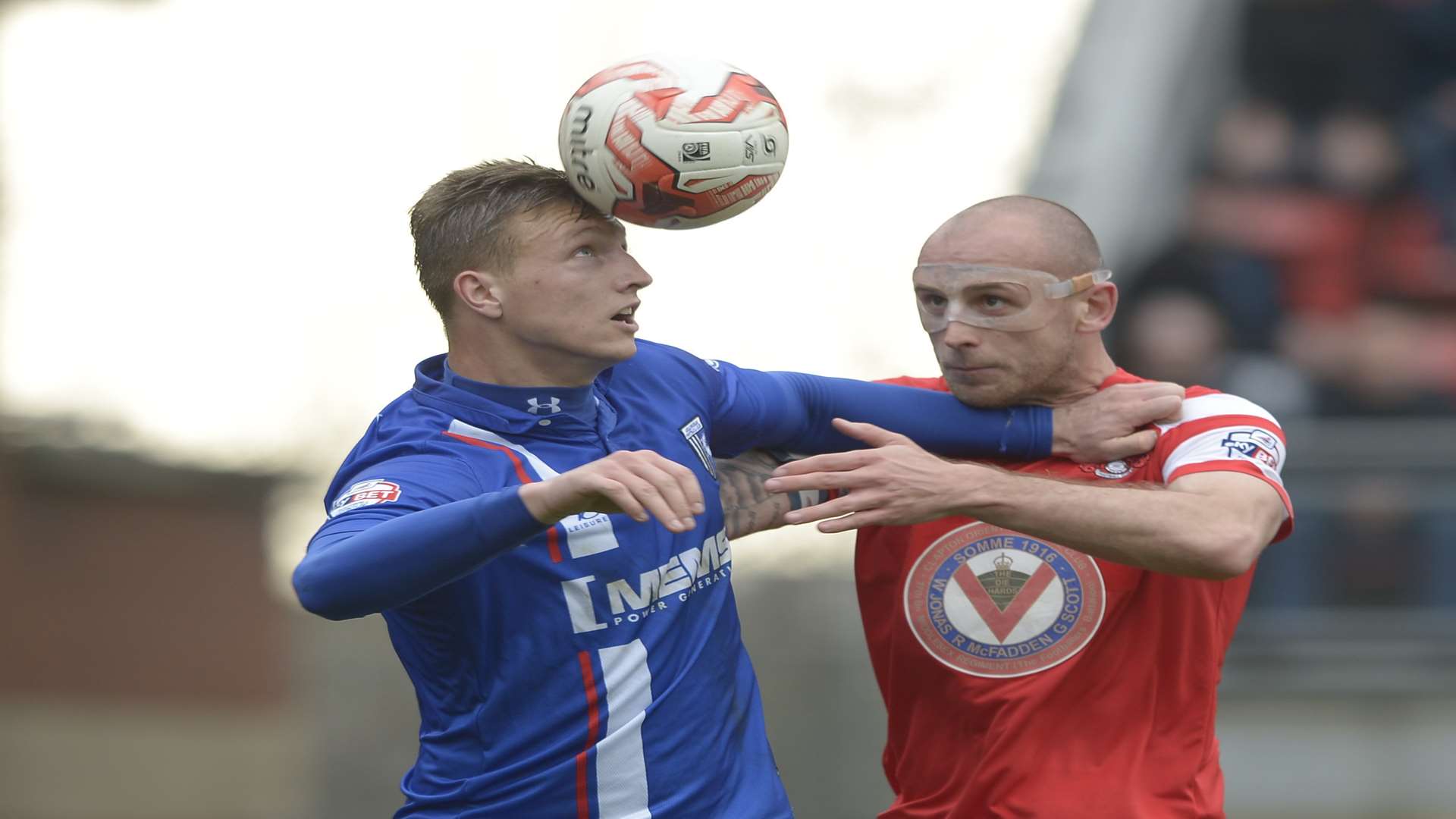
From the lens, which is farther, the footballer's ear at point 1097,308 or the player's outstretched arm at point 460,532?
the footballer's ear at point 1097,308

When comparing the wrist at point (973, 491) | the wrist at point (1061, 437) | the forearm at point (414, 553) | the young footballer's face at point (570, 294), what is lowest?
the forearm at point (414, 553)

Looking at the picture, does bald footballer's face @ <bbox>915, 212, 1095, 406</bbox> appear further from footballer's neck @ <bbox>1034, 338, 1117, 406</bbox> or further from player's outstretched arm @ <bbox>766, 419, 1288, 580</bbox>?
player's outstretched arm @ <bbox>766, 419, 1288, 580</bbox>

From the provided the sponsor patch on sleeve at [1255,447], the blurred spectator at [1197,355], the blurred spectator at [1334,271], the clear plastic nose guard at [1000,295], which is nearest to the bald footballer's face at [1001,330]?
the clear plastic nose guard at [1000,295]

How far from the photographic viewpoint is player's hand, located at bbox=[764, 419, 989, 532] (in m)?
4.72

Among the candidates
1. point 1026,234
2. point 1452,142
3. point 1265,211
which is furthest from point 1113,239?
point 1026,234

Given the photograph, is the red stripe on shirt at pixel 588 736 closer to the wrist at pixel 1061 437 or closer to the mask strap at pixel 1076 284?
the wrist at pixel 1061 437

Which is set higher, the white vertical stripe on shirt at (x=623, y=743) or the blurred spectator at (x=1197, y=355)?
the blurred spectator at (x=1197, y=355)

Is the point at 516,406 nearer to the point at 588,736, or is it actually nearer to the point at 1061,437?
the point at 588,736

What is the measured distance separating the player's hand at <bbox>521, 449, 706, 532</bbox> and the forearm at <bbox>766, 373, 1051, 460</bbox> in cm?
156

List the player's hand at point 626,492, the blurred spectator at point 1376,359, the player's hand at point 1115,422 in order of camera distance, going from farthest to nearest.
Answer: the blurred spectator at point 1376,359
the player's hand at point 1115,422
the player's hand at point 626,492

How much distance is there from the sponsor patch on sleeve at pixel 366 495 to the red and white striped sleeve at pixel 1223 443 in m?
2.08

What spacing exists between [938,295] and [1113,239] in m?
10.4

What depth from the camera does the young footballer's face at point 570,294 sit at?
4988mm

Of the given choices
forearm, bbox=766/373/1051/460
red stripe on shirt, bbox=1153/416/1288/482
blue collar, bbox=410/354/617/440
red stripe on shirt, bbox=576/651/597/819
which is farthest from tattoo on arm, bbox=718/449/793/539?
red stripe on shirt, bbox=1153/416/1288/482
